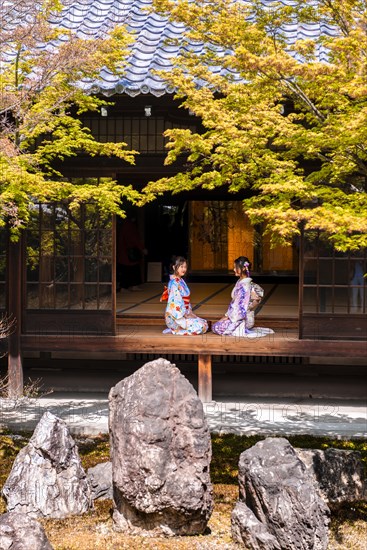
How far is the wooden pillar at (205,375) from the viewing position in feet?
39.1

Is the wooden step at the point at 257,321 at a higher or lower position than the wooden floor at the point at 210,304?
lower

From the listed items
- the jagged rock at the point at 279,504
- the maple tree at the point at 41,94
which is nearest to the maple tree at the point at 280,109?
the maple tree at the point at 41,94

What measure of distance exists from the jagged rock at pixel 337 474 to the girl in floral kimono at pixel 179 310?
15.0 ft

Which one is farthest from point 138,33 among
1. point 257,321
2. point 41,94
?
point 257,321

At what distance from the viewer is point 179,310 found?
12.4 m

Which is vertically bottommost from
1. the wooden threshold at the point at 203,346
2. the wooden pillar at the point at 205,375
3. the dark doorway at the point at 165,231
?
the wooden pillar at the point at 205,375

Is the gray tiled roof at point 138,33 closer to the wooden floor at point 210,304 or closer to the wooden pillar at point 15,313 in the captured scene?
the wooden pillar at point 15,313

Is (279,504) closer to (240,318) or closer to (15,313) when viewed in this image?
(240,318)

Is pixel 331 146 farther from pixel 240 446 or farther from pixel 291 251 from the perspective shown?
pixel 291 251

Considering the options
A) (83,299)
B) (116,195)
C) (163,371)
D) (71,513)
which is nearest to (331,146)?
(163,371)

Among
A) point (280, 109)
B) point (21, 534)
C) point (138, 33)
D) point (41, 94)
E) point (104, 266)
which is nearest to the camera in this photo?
point (21, 534)

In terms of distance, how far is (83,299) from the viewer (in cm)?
1228

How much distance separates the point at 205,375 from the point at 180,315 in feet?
3.50

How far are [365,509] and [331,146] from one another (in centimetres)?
366
